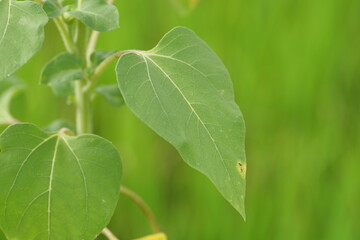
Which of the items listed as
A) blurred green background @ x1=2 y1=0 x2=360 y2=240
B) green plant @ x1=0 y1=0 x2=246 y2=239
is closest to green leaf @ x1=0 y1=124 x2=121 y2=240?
green plant @ x1=0 y1=0 x2=246 y2=239

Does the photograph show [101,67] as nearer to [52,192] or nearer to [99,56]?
[99,56]

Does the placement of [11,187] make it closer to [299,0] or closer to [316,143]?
[316,143]

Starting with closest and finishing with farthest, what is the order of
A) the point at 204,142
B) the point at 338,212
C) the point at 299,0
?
1. the point at 204,142
2. the point at 338,212
3. the point at 299,0

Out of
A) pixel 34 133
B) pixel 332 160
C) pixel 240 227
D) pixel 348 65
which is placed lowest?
pixel 240 227

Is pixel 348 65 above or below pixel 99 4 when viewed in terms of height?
below

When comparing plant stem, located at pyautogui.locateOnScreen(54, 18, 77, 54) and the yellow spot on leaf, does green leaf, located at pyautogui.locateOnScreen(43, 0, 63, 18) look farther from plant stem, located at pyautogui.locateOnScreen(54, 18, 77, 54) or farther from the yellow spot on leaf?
the yellow spot on leaf

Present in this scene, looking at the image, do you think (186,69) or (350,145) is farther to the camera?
(350,145)

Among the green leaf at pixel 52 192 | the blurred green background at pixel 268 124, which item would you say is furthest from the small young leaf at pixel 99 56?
the blurred green background at pixel 268 124

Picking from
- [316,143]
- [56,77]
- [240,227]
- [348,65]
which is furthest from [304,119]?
[56,77]
